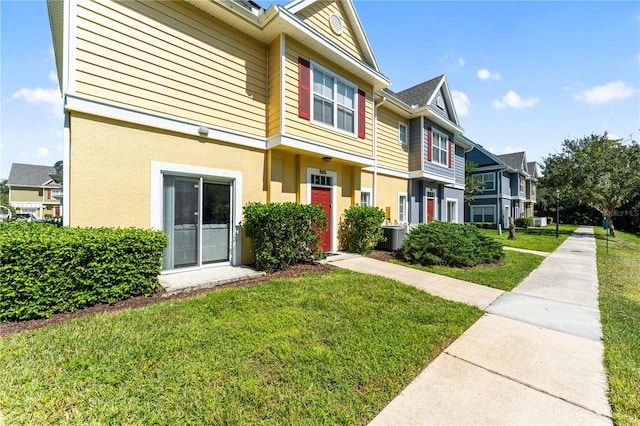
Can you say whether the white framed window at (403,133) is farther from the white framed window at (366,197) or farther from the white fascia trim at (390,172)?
the white framed window at (366,197)

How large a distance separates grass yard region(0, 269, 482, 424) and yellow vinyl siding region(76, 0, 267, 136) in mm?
4289

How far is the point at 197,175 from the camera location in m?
5.97

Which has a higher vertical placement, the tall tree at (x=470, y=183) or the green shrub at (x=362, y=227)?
the tall tree at (x=470, y=183)

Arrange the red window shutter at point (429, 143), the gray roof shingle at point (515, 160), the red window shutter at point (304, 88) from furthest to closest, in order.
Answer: the gray roof shingle at point (515, 160) < the red window shutter at point (429, 143) < the red window shutter at point (304, 88)

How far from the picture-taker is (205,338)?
120 inches

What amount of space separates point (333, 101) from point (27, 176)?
50.4 metres

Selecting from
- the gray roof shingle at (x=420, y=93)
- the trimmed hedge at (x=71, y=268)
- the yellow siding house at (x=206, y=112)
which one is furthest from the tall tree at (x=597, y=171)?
the trimmed hedge at (x=71, y=268)

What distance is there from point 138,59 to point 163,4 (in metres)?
1.42

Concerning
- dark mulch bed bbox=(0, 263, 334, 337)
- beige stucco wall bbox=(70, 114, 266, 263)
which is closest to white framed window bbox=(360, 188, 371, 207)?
dark mulch bed bbox=(0, 263, 334, 337)

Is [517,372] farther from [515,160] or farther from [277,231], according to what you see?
[515,160]

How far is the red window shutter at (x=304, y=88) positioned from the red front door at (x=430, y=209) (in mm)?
9408

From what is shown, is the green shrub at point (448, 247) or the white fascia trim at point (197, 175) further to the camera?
the green shrub at point (448, 247)

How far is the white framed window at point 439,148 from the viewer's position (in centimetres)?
1347

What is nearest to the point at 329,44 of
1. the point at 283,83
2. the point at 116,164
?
the point at 283,83
